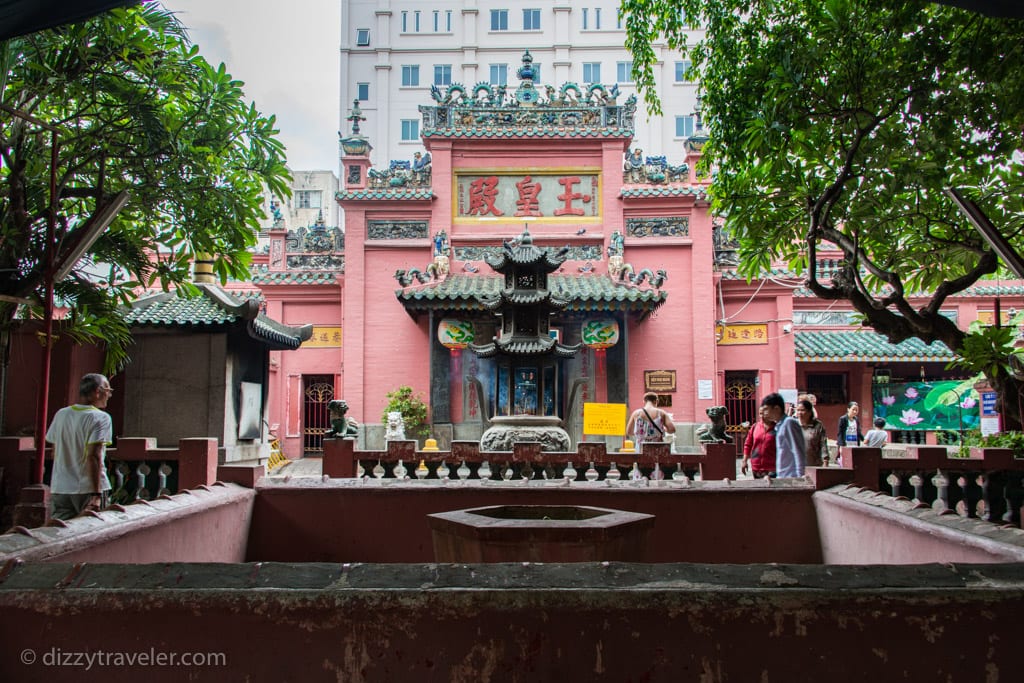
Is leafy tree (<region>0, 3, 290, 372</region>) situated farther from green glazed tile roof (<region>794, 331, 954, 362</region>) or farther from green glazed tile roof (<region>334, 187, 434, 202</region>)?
green glazed tile roof (<region>794, 331, 954, 362</region>)

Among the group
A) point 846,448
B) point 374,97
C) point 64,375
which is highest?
point 374,97

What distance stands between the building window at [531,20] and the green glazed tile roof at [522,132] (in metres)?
22.5

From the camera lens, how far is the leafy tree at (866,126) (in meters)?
6.46

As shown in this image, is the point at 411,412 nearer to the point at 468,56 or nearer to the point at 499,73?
the point at 499,73

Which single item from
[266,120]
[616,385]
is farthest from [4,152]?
[616,385]

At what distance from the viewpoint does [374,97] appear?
38.4 m

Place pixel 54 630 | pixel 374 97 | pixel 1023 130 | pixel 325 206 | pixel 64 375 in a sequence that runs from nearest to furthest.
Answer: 1. pixel 54 630
2. pixel 1023 130
3. pixel 64 375
4. pixel 374 97
5. pixel 325 206

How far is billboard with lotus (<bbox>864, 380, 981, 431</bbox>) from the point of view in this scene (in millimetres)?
18578

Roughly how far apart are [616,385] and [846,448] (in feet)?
40.3

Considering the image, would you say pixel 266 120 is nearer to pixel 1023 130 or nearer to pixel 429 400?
pixel 1023 130

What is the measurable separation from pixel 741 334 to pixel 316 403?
11.7m

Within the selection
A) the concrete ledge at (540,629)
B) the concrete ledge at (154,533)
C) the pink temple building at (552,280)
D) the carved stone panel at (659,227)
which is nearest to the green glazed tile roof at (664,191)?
the pink temple building at (552,280)

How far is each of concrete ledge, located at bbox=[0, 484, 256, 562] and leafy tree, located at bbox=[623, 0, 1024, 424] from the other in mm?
5458

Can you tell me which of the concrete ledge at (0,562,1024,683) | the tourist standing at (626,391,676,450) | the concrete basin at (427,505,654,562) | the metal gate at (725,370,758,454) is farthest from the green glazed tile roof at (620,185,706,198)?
the concrete ledge at (0,562,1024,683)
